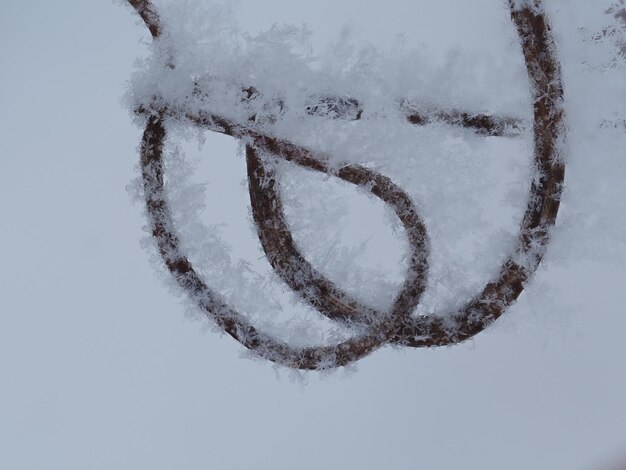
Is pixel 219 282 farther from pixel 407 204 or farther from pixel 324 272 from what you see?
pixel 407 204

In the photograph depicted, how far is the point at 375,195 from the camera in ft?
2.00

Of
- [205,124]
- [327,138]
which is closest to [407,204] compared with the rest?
[327,138]

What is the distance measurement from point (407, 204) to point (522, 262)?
4.9 inches

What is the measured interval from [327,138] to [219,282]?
0.63 ft

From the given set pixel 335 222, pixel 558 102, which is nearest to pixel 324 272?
pixel 335 222

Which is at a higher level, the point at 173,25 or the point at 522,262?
the point at 173,25

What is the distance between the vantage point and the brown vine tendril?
1.89 feet

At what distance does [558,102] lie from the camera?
0.57 meters

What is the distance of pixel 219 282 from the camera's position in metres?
0.67

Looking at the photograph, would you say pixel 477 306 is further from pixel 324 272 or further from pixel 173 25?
pixel 173 25

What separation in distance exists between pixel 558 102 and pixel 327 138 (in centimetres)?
21

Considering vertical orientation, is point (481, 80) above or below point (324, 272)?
above

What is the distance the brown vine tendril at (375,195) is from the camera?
58cm

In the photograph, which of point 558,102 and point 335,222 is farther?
point 335,222
